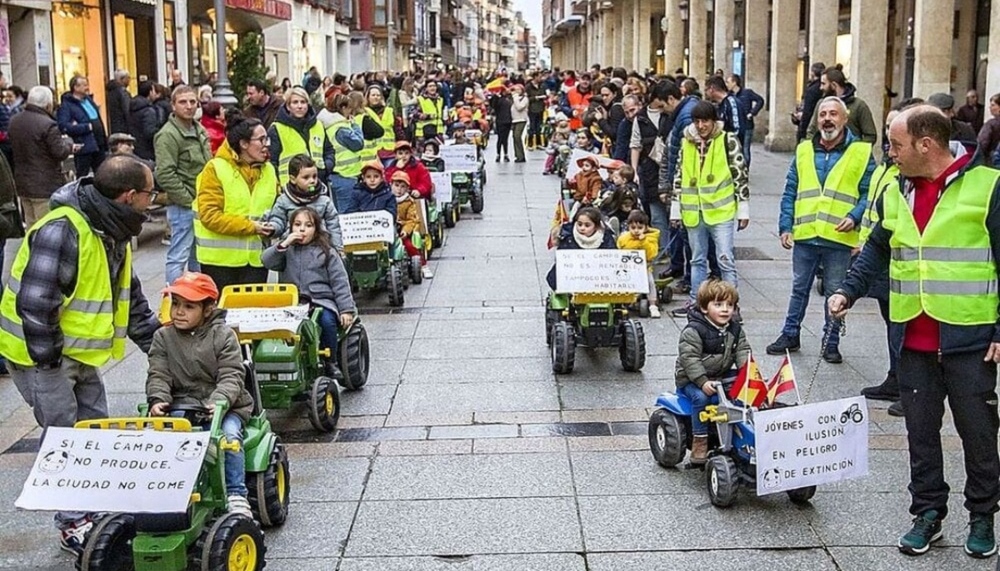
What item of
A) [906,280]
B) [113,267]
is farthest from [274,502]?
[906,280]

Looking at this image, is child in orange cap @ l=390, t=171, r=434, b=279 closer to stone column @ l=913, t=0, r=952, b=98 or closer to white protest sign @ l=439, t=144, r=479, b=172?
white protest sign @ l=439, t=144, r=479, b=172

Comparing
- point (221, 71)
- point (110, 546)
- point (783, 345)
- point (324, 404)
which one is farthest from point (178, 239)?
point (221, 71)

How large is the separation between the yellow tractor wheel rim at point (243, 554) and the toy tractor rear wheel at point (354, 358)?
10.2 feet

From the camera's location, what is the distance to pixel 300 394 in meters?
7.25

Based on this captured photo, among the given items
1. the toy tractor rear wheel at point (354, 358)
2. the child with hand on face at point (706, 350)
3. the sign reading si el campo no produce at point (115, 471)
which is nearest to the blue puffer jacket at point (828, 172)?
the child with hand on face at point (706, 350)

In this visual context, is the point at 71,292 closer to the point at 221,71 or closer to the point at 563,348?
the point at 563,348

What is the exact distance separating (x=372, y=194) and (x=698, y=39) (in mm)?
28740

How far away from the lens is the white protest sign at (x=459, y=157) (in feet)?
58.0

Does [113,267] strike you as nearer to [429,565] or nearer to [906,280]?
[429,565]

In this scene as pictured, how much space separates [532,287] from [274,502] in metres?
6.77

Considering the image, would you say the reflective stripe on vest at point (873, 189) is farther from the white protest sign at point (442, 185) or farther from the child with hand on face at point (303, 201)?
the white protest sign at point (442, 185)

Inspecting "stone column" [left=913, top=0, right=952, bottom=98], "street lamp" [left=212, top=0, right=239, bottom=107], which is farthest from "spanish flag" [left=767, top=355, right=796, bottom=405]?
"stone column" [left=913, top=0, right=952, bottom=98]

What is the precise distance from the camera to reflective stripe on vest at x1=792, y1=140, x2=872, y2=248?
875 centimetres

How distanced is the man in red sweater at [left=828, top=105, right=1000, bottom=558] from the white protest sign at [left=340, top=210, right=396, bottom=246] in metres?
6.26
